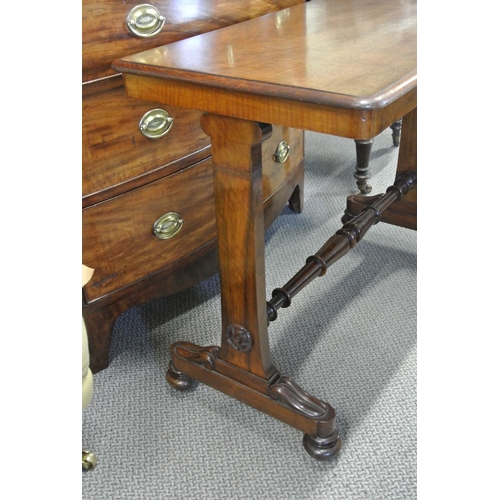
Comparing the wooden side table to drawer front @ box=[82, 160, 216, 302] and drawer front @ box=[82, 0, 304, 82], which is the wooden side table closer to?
drawer front @ box=[82, 0, 304, 82]

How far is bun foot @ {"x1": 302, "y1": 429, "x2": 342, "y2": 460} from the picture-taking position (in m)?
1.13

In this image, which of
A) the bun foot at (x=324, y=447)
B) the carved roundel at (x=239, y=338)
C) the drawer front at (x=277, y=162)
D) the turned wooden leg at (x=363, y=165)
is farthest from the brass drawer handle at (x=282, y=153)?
the bun foot at (x=324, y=447)

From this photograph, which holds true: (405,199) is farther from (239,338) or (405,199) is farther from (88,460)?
(88,460)

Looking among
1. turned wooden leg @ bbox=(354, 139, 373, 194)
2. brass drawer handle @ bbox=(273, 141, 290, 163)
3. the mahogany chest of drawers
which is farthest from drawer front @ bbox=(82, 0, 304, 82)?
turned wooden leg @ bbox=(354, 139, 373, 194)

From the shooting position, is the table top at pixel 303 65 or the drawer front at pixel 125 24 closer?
the table top at pixel 303 65

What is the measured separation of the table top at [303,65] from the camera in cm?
82

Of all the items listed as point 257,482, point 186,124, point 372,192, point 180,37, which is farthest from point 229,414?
point 372,192

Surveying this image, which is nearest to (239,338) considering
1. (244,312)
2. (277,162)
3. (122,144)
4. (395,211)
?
(244,312)

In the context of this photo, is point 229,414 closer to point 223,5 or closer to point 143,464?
point 143,464

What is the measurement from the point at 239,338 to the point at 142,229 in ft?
1.04

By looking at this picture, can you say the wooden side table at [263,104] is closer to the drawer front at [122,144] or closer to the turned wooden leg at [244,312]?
the turned wooden leg at [244,312]

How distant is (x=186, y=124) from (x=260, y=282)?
15.8 inches

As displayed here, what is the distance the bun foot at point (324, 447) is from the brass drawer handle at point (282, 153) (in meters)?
0.73

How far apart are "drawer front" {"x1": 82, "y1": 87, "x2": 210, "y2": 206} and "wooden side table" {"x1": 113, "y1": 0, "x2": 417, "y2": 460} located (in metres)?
0.15
